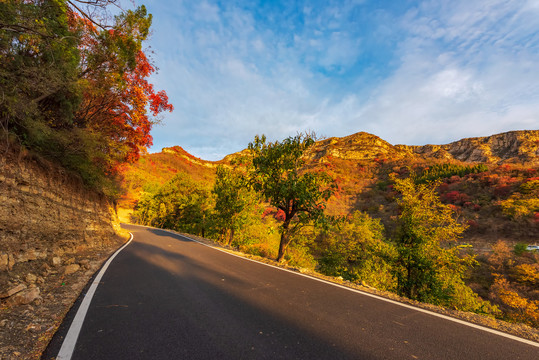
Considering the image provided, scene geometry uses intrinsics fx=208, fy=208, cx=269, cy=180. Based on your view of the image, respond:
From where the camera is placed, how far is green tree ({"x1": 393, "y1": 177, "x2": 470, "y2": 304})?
797cm

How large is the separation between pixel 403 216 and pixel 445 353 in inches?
294

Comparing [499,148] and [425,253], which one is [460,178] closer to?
[425,253]

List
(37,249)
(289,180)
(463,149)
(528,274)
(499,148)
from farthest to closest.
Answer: (463,149)
(499,148)
(528,274)
(289,180)
(37,249)

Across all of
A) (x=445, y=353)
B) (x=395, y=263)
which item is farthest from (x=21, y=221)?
(x=395, y=263)

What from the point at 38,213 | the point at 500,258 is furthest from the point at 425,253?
the point at 500,258

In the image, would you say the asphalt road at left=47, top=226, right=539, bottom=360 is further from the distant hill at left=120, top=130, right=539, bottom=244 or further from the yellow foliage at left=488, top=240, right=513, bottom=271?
the yellow foliage at left=488, top=240, right=513, bottom=271

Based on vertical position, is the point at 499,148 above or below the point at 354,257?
above

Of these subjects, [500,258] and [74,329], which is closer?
[74,329]

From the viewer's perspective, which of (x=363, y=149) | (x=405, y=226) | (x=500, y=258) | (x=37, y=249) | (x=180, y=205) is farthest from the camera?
(x=363, y=149)

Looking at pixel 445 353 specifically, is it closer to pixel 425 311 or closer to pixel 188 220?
pixel 425 311

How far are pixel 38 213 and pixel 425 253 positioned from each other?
13.1 m

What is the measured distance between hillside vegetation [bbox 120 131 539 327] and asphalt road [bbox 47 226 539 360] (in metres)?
3.88

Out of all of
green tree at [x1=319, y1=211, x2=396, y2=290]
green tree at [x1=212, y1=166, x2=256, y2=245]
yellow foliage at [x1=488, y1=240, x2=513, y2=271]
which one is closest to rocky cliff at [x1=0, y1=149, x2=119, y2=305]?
green tree at [x1=212, y1=166, x2=256, y2=245]

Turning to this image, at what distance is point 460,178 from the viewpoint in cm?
4034
